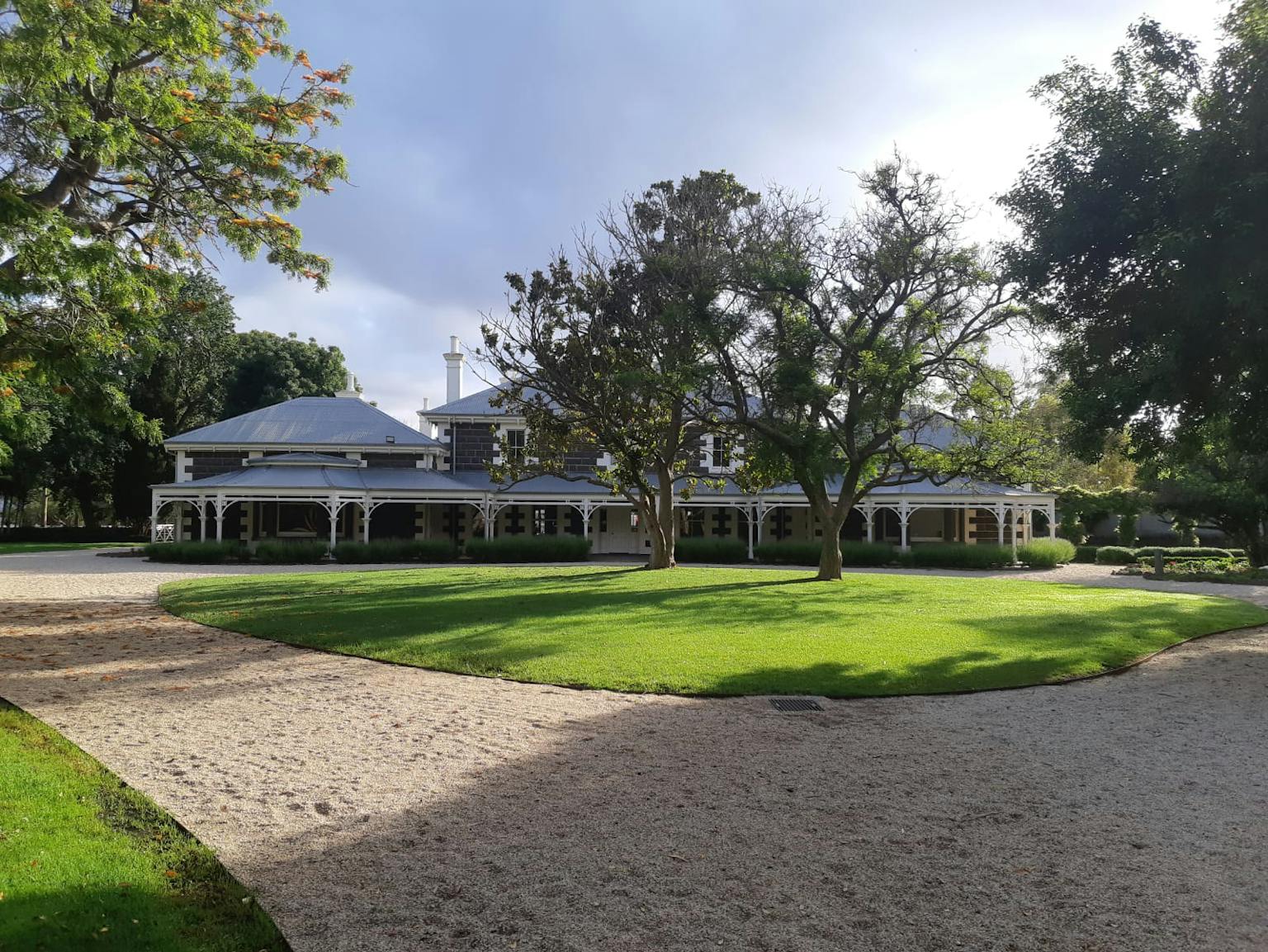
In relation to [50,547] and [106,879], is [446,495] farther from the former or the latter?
[106,879]

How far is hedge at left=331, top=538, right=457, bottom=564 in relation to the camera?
2800 centimetres

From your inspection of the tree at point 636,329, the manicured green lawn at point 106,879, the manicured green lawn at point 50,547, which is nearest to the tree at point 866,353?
the tree at point 636,329

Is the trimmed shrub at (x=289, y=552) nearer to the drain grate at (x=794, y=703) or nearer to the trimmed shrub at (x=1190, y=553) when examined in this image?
the drain grate at (x=794, y=703)

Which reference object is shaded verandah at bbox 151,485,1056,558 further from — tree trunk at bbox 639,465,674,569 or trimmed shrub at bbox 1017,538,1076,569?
tree trunk at bbox 639,465,674,569

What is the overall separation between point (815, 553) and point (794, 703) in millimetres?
22241

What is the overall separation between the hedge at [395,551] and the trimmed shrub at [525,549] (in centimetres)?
82

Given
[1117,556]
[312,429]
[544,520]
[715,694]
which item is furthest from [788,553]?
[715,694]

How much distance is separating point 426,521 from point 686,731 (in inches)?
1119

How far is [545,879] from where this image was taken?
3.76m

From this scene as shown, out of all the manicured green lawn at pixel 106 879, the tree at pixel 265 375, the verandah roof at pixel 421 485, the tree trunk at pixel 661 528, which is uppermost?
the tree at pixel 265 375

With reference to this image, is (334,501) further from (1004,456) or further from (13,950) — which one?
(13,950)

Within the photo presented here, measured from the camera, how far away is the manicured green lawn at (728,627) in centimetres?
856

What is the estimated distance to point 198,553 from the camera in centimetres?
2698

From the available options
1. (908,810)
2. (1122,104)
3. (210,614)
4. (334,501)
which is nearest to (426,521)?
(334,501)
